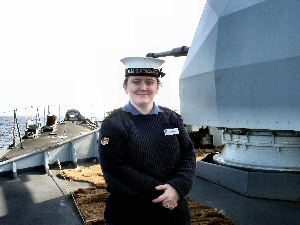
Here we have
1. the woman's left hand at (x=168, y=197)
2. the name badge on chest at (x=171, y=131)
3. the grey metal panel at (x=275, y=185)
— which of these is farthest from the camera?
the grey metal panel at (x=275, y=185)

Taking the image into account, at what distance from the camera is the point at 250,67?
9.86 feet

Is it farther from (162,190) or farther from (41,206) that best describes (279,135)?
(41,206)

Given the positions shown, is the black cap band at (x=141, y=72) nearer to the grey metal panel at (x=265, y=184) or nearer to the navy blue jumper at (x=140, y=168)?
the navy blue jumper at (x=140, y=168)

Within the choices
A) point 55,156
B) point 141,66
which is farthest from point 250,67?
point 55,156

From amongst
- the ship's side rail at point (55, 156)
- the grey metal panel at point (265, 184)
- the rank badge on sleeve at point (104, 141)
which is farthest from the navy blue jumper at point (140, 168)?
the ship's side rail at point (55, 156)

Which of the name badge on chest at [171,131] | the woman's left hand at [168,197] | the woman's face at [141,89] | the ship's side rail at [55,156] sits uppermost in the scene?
the woman's face at [141,89]

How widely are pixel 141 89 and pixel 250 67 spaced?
1717mm

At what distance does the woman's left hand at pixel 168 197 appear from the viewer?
1518mm

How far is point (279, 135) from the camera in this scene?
3.36 metres

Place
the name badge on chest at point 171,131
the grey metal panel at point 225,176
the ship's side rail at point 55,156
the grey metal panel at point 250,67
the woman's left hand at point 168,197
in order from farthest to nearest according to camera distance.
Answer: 1. the ship's side rail at point 55,156
2. the grey metal panel at point 225,176
3. the grey metal panel at point 250,67
4. the name badge on chest at point 171,131
5. the woman's left hand at point 168,197

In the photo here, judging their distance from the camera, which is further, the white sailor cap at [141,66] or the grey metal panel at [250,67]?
the grey metal panel at [250,67]

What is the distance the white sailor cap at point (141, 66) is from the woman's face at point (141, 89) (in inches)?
1.2

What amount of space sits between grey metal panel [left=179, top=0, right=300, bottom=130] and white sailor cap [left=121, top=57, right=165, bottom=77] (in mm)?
1598

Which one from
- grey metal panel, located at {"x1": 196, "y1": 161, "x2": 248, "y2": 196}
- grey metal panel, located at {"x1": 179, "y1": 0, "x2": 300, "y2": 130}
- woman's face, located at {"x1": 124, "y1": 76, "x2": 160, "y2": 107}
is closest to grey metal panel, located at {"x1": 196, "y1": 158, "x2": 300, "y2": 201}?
grey metal panel, located at {"x1": 196, "y1": 161, "x2": 248, "y2": 196}
